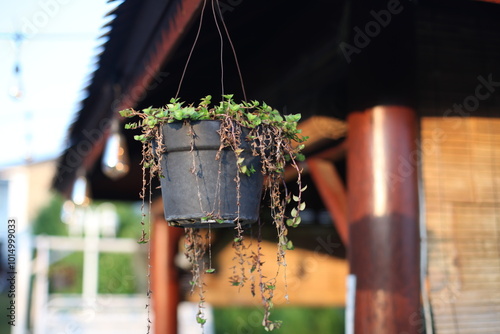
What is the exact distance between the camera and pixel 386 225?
2.91 meters

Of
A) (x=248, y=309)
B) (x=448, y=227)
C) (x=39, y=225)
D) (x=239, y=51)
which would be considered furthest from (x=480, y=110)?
(x=39, y=225)

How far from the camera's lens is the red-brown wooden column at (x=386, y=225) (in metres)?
2.85

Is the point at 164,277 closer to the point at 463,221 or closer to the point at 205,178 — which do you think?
the point at 463,221

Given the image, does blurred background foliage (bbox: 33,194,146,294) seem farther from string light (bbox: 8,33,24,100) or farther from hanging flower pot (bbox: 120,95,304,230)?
hanging flower pot (bbox: 120,95,304,230)

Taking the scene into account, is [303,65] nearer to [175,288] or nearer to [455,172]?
[455,172]

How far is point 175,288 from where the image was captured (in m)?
7.25

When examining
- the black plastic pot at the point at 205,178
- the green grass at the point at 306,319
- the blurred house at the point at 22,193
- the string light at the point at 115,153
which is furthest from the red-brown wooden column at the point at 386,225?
the blurred house at the point at 22,193

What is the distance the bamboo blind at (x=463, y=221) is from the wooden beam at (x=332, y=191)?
722 mm

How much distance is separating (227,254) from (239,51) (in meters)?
3.83

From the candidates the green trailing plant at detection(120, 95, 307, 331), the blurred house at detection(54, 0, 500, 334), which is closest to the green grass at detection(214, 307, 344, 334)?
the blurred house at detection(54, 0, 500, 334)

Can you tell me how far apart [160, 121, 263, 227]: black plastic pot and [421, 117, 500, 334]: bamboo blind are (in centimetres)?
141

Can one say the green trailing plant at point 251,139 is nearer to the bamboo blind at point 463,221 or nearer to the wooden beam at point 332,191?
the bamboo blind at point 463,221

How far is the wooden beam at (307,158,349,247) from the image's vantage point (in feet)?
12.8

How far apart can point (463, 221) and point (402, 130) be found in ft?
1.97
